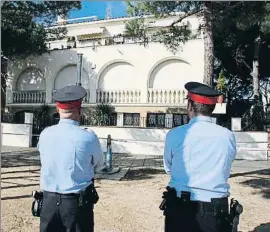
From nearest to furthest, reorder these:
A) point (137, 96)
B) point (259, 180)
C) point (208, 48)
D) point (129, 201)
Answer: point (129, 201)
point (259, 180)
point (208, 48)
point (137, 96)

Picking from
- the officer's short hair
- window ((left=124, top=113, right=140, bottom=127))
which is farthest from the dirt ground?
window ((left=124, top=113, right=140, bottom=127))

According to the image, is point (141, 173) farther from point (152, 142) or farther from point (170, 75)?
point (170, 75)

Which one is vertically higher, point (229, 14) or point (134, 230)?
point (229, 14)

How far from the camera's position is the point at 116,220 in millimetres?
5211

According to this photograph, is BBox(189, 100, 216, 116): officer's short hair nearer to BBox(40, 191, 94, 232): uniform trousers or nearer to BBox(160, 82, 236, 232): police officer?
BBox(160, 82, 236, 232): police officer

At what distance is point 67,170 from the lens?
9.43ft

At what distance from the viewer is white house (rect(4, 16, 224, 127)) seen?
A: 20.5 meters

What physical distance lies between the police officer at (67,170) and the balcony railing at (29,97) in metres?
21.4

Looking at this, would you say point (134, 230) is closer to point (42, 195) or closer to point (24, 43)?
point (42, 195)

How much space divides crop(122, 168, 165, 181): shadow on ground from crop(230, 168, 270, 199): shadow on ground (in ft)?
6.48

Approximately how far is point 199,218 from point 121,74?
19803 millimetres

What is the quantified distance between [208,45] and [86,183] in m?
7.73

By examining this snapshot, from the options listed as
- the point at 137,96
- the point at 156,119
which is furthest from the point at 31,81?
the point at 156,119

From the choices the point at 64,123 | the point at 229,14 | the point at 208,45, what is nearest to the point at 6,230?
the point at 64,123
